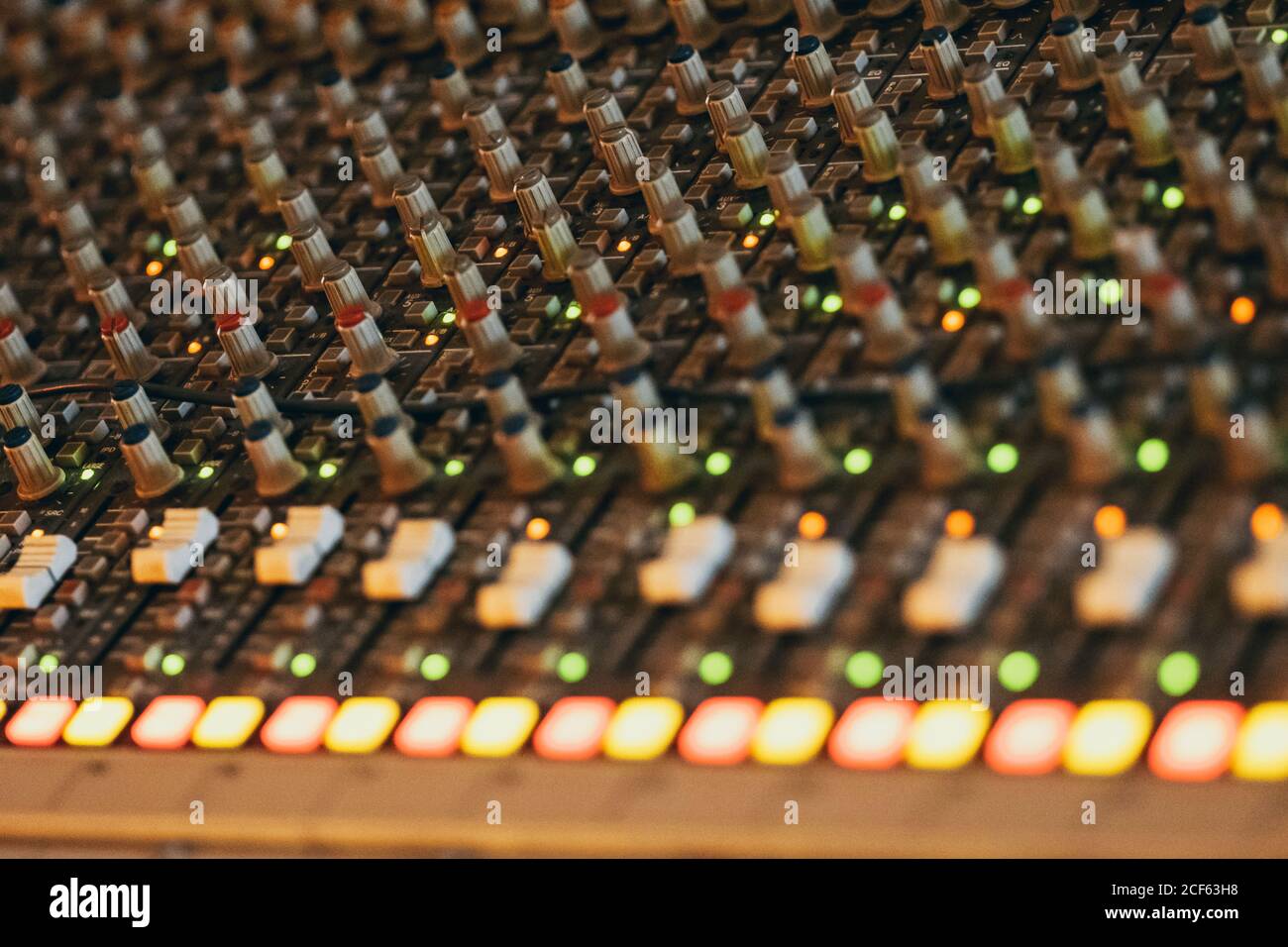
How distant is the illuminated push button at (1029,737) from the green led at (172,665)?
106 centimetres

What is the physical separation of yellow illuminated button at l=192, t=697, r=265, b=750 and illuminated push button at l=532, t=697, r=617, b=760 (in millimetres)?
394

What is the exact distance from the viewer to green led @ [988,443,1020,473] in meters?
2.08

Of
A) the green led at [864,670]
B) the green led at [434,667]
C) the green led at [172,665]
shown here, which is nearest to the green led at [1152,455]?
the green led at [864,670]

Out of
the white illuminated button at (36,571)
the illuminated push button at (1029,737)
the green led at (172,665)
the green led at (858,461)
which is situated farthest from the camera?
the white illuminated button at (36,571)

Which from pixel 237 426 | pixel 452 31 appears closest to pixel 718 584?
pixel 237 426

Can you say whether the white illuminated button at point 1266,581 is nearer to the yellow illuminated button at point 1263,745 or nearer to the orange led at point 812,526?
the yellow illuminated button at point 1263,745

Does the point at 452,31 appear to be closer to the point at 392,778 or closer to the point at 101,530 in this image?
the point at 101,530

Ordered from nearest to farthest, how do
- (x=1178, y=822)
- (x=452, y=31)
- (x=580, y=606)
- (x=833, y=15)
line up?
1. (x=1178, y=822)
2. (x=580, y=606)
3. (x=833, y=15)
4. (x=452, y=31)

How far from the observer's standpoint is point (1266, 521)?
1894mm

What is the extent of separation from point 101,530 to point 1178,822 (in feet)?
5.15

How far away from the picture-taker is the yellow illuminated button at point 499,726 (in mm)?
2094

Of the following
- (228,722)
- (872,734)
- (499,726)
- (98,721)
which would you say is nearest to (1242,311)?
(872,734)

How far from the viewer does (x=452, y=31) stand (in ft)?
10.6

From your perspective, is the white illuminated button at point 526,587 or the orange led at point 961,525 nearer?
the orange led at point 961,525
